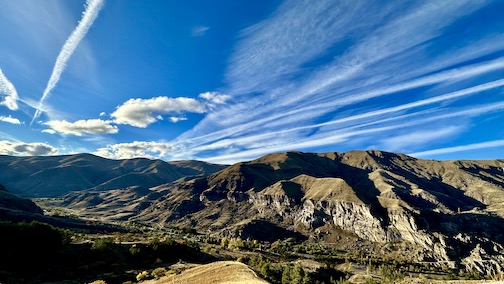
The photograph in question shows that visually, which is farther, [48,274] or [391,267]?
[391,267]

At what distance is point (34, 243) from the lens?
2916 inches

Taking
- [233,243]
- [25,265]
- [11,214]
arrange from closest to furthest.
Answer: [25,265] → [11,214] → [233,243]

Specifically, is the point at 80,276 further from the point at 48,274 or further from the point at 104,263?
the point at 104,263

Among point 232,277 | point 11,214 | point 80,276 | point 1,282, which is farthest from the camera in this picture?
point 11,214

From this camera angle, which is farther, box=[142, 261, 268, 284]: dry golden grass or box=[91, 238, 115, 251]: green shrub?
box=[91, 238, 115, 251]: green shrub

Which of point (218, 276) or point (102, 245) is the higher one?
point (218, 276)

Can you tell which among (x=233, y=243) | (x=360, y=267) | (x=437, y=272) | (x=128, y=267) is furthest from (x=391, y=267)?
(x=128, y=267)

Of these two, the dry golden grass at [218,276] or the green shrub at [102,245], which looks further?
the green shrub at [102,245]

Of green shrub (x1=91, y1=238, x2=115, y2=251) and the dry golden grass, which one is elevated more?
the dry golden grass

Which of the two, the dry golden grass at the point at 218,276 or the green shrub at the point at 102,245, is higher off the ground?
the dry golden grass at the point at 218,276

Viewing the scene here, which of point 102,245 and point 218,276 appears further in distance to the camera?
point 102,245

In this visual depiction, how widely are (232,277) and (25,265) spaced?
2228 inches

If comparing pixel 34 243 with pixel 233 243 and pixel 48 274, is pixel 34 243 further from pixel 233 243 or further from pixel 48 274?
pixel 233 243

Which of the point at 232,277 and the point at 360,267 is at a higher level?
the point at 232,277
